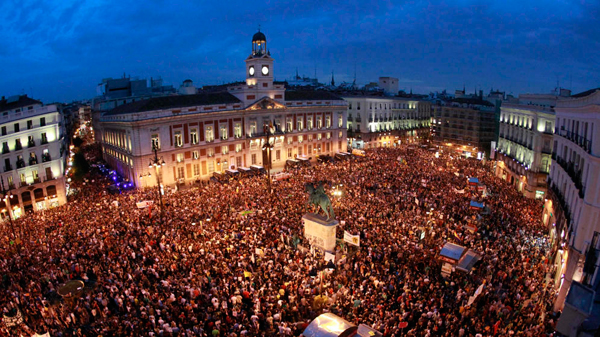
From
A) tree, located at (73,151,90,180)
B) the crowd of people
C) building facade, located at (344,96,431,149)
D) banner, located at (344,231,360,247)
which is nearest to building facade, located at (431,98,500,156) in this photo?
building facade, located at (344,96,431,149)

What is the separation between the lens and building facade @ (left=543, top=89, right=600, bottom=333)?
1820 centimetres

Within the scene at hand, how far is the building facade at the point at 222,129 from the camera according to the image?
41.8 m

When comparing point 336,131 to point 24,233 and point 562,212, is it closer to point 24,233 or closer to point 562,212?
point 562,212

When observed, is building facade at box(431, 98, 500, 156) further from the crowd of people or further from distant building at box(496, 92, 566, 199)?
the crowd of people

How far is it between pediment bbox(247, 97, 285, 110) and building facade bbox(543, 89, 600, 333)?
1309 inches

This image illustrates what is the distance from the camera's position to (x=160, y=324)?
535 inches

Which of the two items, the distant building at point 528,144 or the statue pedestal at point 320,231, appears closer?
the statue pedestal at point 320,231

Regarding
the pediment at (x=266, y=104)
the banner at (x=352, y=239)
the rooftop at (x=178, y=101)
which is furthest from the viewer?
the pediment at (x=266, y=104)

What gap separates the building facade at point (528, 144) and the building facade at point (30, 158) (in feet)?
148

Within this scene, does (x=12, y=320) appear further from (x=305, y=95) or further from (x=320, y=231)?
(x=305, y=95)

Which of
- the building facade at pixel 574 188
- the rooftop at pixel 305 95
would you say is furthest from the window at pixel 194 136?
the building facade at pixel 574 188

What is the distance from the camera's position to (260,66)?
5181 cm

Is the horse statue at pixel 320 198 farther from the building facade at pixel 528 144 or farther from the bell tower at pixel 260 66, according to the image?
the bell tower at pixel 260 66

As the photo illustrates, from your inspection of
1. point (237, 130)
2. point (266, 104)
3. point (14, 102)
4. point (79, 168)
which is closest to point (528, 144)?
point (266, 104)
